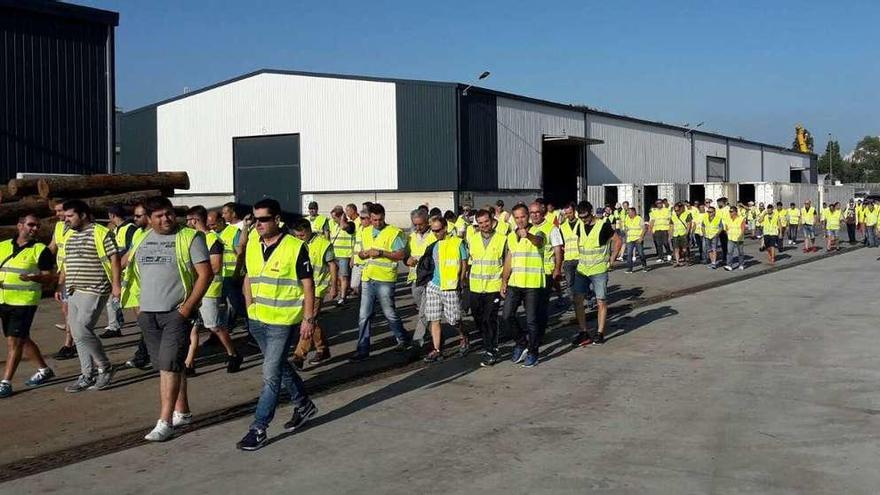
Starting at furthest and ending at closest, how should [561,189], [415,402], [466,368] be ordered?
1. [561,189]
2. [466,368]
3. [415,402]

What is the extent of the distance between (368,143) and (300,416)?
90.7ft

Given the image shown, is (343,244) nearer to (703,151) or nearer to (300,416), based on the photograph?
(300,416)

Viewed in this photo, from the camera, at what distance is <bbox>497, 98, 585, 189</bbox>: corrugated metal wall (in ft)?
115

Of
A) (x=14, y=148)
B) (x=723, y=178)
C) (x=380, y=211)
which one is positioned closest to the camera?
(x=380, y=211)

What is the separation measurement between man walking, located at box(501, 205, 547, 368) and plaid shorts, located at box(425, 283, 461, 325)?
603 mm

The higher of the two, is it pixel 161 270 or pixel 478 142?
pixel 478 142

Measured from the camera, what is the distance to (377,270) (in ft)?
32.4

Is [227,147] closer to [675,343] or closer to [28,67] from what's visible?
[28,67]

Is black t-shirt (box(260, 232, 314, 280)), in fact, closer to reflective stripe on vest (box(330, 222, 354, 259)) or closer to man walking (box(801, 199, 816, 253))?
reflective stripe on vest (box(330, 222, 354, 259))

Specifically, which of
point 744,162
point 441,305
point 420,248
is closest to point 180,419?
point 441,305

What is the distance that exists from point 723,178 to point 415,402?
173ft

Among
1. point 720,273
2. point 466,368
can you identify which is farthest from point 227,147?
point 466,368

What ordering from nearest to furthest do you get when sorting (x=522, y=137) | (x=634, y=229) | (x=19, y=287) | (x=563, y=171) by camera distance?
(x=19, y=287) < (x=634, y=229) < (x=522, y=137) < (x=563, y=171)

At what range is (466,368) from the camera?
368 inches
